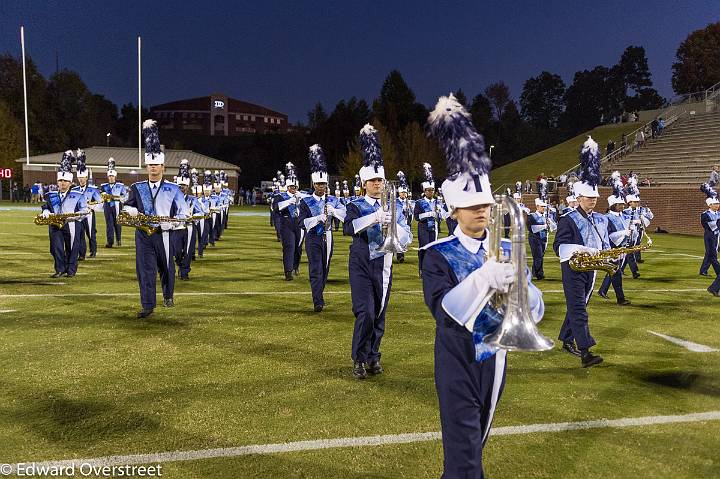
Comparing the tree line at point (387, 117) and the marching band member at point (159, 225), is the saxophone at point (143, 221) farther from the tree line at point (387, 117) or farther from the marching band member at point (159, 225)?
the tree line at point (387, 117)

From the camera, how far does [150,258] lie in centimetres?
815

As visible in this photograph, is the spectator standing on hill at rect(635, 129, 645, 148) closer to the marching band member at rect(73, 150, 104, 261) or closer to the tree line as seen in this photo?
the tree line

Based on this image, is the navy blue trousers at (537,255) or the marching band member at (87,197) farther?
the navy blue trousers at (537,255)

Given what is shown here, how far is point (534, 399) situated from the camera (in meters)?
5.23

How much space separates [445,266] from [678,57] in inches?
3176

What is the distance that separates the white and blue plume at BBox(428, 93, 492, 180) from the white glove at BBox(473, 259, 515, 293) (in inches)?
23.7

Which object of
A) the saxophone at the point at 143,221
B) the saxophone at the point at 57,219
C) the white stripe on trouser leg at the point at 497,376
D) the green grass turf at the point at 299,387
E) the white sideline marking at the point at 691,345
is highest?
the saxophone at the point at 143,221

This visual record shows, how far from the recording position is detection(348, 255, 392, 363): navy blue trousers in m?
5.74

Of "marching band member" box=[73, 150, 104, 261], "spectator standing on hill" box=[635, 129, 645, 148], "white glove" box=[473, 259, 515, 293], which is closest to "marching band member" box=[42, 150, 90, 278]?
"marching band member" box=[73, 150, 104, 261]

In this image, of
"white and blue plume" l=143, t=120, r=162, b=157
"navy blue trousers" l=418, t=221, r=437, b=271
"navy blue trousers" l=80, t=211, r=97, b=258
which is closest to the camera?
"white and blue plume" l=143, t=120, r=162, b=157

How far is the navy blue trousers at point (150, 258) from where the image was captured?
26.6 ft

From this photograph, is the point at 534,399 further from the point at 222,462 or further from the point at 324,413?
the point at 222,462

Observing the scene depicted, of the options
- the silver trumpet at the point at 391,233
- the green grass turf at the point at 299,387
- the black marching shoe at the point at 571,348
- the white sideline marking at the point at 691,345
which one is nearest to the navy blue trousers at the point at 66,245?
the green grass turf at the point at 299,387

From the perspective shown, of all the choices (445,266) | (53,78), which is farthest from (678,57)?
(445,266)
